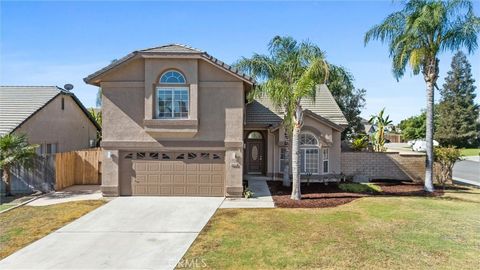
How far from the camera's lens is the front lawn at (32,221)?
9805 millimetres

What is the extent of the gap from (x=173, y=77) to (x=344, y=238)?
1008 cm

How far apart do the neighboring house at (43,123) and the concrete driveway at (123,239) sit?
5305mm

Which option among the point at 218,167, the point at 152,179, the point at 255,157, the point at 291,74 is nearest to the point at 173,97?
the point at 218,167

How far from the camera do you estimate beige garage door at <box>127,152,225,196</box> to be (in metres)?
16.0

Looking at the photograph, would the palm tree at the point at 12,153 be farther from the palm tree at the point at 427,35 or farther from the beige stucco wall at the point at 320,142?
the palm tree at the point at 427,35

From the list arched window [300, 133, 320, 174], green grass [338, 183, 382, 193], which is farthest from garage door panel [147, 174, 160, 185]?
green grass [338, 183, 382, 193]

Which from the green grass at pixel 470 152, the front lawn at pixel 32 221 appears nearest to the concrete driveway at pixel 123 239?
the front lawn at pixel 32 221

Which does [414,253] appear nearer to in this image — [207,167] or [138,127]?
[207,167]

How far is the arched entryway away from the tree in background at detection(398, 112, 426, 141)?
46475 millimetres

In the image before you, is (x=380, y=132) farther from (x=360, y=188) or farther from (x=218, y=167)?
(x=218, y=167)

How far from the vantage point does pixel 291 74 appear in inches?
599

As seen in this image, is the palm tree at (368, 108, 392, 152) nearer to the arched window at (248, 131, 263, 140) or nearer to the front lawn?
the arched window at (248, 131, 263, 140)

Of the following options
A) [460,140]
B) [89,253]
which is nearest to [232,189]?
[89,253]

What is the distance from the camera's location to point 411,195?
55.5 ft
